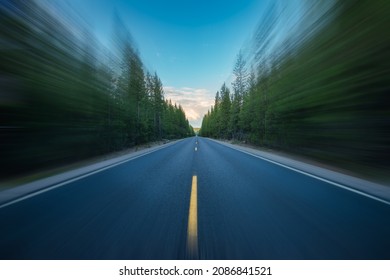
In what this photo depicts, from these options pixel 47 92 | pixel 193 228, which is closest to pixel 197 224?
pixel 193 228

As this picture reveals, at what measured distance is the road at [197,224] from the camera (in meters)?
2.58

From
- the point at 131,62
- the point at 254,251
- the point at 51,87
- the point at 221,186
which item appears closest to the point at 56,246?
the point at 254,251

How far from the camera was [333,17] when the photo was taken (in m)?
10.8

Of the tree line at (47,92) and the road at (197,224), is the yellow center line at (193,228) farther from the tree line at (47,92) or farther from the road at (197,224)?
the tree line at (47,92)

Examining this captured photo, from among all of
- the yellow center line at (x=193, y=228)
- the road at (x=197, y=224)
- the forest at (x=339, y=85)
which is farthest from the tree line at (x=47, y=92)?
the forest at (x=339, y=85)

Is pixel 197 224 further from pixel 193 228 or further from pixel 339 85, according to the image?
pixel 339 85

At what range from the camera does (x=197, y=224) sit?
3.33 m

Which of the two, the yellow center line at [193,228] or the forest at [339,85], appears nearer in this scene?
the yellow center line at [193,228]

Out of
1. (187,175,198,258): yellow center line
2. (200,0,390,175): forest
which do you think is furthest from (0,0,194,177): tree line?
(200,0,390,175): forest

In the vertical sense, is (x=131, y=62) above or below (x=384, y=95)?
above

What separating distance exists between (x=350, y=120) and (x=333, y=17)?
5.57m

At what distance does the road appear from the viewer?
2582 mm

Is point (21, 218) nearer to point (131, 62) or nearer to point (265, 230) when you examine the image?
point (265, 230)
